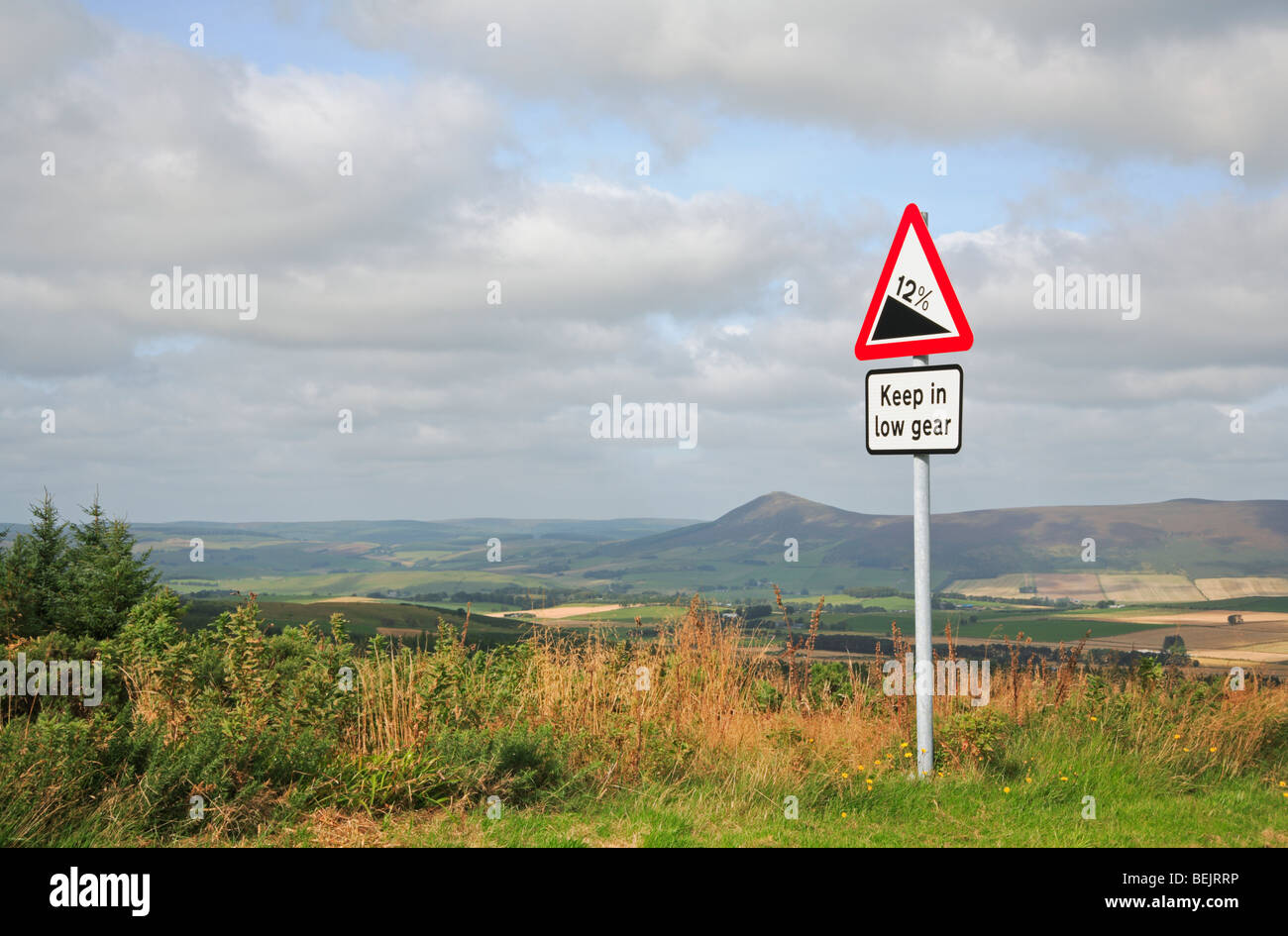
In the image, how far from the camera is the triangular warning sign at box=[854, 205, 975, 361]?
636 centimetres

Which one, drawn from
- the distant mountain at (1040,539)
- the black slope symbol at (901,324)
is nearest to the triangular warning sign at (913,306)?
the black slope symbol at (901,324)

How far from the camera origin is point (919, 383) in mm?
6473

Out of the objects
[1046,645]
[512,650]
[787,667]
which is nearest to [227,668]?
[512,650]

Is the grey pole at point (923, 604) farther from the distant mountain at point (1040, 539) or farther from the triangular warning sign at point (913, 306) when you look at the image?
the distant mountain at point (1040, 539)

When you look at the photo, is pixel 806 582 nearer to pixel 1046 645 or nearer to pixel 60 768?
pixel 1046 645

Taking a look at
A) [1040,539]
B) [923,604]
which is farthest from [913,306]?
[1040,539]

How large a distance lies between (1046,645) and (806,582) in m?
78.6

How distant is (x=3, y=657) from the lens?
10148mm

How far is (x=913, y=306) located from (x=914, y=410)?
0.79 metres

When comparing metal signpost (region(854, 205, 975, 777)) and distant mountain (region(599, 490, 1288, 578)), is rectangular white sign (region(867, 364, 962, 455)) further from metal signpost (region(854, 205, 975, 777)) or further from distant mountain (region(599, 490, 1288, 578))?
distant mountain (region(599, 490, 1288, 578))

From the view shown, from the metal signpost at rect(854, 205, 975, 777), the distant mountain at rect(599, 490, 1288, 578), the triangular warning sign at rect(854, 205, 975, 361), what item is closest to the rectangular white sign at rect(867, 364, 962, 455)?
the metal signpost at rect(854, 205, 975, 777)

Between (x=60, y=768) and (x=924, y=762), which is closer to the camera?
(x=60, y=768)

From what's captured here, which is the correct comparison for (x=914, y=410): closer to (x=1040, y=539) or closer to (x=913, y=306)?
(x=913, y=306)
